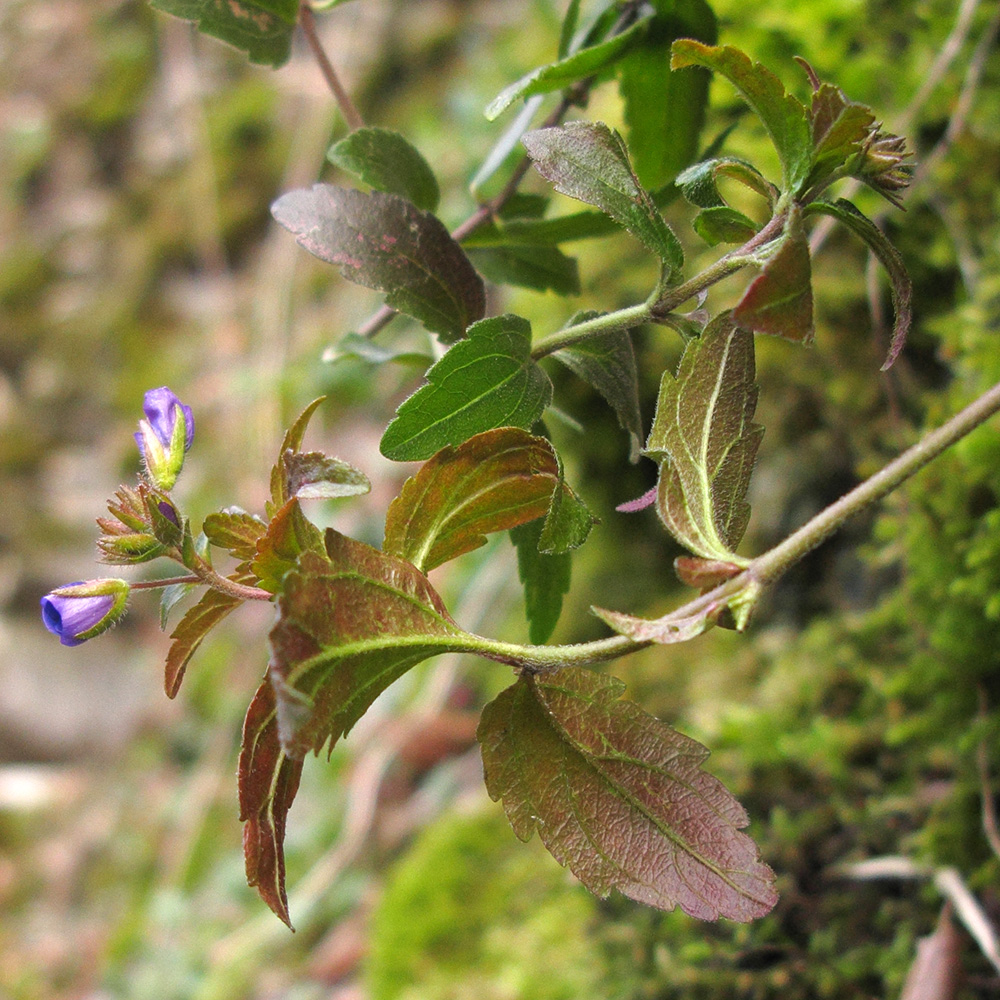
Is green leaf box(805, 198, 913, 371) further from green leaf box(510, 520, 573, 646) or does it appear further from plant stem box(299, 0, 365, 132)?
plant stem box(299, 0, 365, 132)

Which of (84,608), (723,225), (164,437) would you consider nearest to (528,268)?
(723,225)

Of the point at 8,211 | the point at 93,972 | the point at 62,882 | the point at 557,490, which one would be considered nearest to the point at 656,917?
the point at 557,490

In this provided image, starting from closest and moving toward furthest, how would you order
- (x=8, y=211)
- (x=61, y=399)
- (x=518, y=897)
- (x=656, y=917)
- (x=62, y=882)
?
(x=656, y=917)
(x=518, y=897)
(x=62, y=882)
(x=61, y=399)
(x=8, y=211)

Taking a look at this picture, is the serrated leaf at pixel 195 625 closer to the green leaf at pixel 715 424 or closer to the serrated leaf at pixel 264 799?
the serrated leaf at pixel 264 799

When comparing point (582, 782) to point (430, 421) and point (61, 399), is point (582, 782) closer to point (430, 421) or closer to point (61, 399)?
point (430, 421)

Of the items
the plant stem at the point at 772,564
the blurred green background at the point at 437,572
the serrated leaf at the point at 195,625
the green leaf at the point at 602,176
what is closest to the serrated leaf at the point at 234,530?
the serrated leaf at the point at 195,625
